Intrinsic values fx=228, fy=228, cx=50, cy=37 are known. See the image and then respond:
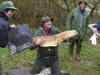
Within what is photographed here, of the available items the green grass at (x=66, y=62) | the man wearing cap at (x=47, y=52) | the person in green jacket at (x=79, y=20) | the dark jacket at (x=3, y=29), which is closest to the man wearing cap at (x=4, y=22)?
the dark jacket at (x=3, y=29)

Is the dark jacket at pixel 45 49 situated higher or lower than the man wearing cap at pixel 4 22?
lower

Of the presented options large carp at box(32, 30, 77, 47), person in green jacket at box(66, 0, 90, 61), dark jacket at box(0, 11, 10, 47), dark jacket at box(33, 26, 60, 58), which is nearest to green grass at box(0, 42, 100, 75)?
person in green jacket at box(66, 0, 90, 61)

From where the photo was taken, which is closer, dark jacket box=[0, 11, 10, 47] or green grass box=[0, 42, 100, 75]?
dark jacket box=[0, 11, 10, 47]

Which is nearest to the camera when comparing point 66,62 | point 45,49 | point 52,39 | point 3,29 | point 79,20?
point 3,29

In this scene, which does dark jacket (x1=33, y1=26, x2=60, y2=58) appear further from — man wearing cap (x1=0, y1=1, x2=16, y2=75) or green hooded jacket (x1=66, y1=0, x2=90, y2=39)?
green hooded jacket (x1=66, y1=0, x2=90, y2=39)

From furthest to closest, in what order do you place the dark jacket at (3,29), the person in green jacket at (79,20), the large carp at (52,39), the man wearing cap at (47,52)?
the person in green jacket at (79,20), the man wearing cap at (47,52), the large carp at (52,39), the dark jacket at (3,29)

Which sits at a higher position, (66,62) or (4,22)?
(4,22)

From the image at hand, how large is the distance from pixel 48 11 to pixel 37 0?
848 mm

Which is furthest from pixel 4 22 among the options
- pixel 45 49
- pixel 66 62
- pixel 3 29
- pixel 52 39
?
pixel 66 62

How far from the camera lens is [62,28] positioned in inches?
490

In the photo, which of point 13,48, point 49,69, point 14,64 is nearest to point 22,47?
point 13,48

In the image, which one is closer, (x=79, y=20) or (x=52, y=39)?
(x=52, y=39)

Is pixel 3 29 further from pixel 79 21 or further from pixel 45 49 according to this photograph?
pixel 79 21

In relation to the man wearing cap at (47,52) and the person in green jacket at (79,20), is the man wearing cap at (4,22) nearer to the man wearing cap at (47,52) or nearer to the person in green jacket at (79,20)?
the man wearing cap at (47,52)
